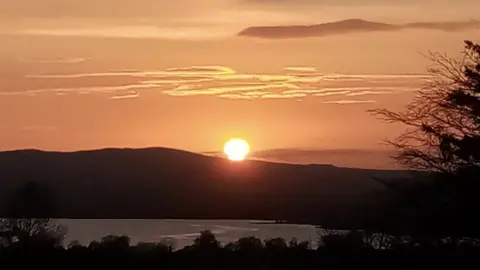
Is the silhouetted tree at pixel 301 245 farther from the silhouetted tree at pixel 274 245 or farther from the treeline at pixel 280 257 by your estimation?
the treeline at pixel 280 257

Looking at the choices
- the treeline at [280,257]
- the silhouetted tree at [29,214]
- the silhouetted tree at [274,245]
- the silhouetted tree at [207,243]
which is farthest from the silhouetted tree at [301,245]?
the silhouetted tree at [29,214]

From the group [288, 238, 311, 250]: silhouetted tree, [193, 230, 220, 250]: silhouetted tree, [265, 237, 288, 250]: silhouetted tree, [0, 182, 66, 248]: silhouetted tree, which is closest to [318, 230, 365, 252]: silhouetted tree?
[288, 238, 311, 250]: silhouetted tree

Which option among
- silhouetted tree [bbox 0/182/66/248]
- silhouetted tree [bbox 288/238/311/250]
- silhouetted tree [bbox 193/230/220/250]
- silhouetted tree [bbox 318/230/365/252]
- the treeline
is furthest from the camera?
silhouetted tree [bbox 0/182/66/248]

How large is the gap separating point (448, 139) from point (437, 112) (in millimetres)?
645

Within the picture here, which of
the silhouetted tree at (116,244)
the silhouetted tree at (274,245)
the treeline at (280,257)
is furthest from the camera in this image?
the silhouetted tree at (274,245)

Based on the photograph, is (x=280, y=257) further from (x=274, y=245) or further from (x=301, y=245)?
(x=274, y=245)

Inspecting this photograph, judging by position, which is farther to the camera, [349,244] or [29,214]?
[29,214]

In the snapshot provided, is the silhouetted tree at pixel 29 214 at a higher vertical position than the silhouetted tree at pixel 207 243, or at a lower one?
higher

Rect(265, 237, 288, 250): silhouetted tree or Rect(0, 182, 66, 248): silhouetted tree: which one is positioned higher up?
Rect(0, 182, 66, 248): silhouetted tree

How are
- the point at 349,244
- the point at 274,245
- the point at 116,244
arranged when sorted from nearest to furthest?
the point at 349,244 → the point at 274,245 → the point at 116,244

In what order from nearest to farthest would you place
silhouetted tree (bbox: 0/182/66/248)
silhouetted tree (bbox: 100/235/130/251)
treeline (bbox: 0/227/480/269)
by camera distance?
treeline (bbox: 0/227/480/269) → silhouetted tree (bbox: 100/235/130/251) → silhouetted tree (bbox: 0/182/66/248)

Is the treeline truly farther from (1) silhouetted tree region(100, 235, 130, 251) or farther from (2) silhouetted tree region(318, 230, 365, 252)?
(1) silhouetted tree region(100, 235, 130, 251)

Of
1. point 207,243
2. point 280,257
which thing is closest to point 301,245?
point 207,243

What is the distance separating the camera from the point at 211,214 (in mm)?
116312
